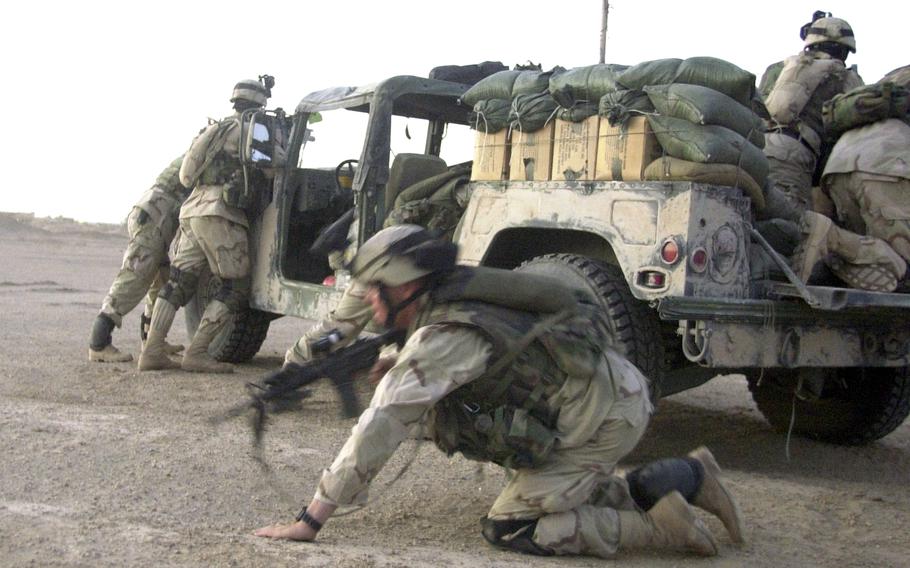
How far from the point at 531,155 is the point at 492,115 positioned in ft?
1.22

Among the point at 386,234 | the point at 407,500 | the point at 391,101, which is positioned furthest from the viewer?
the point at 391,101

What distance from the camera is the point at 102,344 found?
8.09 m

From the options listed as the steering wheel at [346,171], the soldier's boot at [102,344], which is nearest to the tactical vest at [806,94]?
the steering wheel at [346,171]

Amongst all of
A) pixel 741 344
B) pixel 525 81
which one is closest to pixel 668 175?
pixel 741 344

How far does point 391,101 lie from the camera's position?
22.4 ft

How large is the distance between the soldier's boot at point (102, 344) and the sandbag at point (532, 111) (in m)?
3.67

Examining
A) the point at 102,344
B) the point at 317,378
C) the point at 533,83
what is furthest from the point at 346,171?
the point at 317,378

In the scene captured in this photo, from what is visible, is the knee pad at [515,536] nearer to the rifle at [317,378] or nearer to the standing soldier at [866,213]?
the rifle at [317,378]

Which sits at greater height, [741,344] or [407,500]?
[741,344]

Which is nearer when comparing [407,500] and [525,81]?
[407,500]

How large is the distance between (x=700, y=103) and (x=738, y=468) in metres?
1.89

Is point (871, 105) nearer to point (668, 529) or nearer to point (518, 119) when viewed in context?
point (518, 119)

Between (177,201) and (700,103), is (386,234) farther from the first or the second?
(177,201)

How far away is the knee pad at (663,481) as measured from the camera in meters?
4.10
